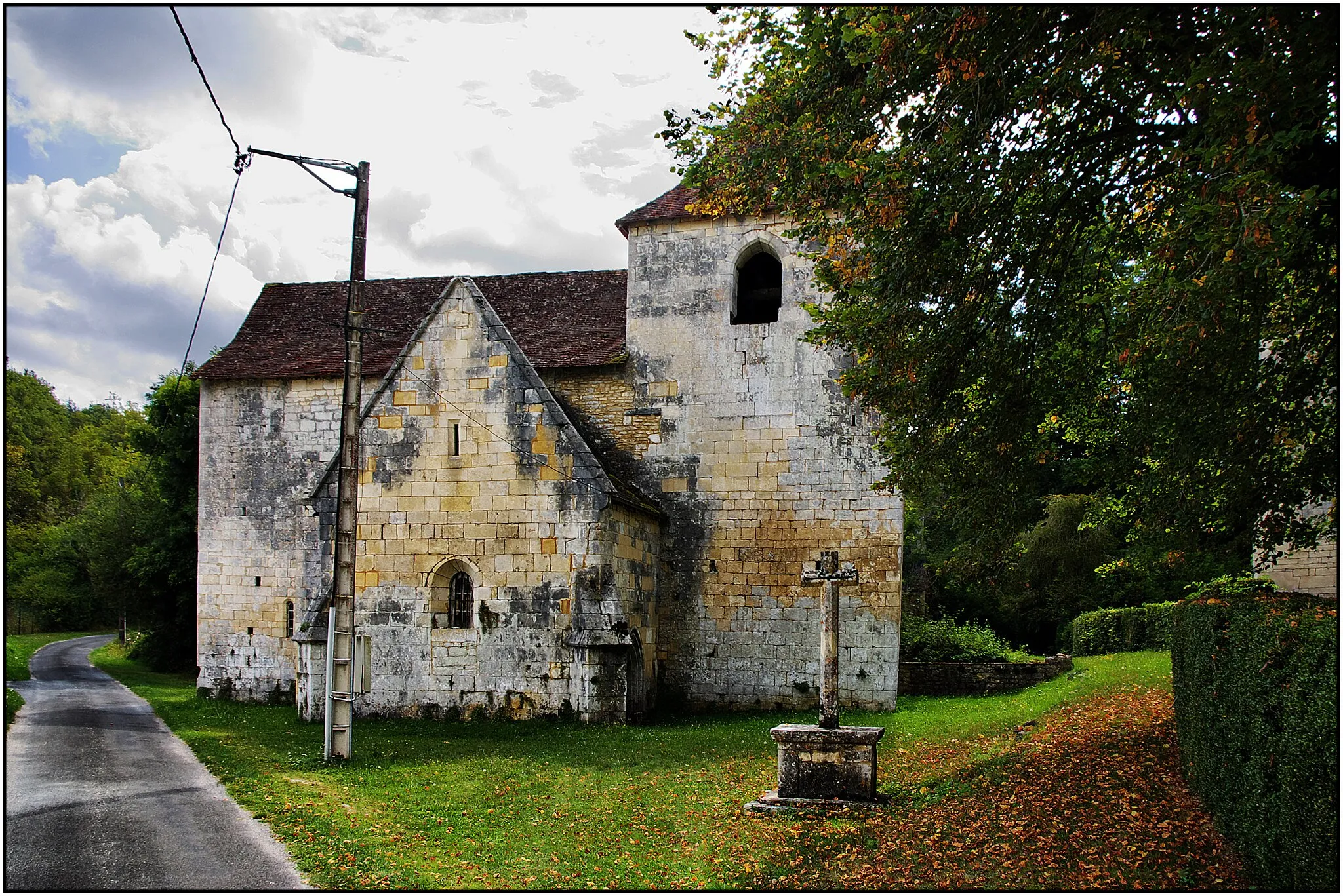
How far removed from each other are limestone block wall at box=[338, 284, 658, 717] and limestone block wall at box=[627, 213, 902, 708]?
8.60 ft

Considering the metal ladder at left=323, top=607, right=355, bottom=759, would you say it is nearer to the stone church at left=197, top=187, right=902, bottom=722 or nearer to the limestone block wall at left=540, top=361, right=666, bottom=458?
the stone church at left=197, top=187, right=902, bottom=722

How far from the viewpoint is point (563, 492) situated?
15086mm

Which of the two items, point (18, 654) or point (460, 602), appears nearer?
point (460, 602)

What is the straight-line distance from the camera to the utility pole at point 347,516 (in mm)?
11562

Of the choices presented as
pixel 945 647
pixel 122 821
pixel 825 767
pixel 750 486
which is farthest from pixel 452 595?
pixel 945 647

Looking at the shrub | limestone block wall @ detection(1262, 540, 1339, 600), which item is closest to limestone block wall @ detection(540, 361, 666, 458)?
the shrub

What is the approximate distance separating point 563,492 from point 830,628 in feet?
19.8

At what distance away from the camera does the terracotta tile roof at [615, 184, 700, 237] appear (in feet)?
60.8

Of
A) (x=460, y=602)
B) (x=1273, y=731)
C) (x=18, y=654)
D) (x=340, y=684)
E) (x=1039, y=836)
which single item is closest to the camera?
(x=1273, y=731)

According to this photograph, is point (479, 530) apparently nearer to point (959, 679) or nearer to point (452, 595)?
point (452, 595)

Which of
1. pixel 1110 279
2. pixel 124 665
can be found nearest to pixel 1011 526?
pixel 1110 279

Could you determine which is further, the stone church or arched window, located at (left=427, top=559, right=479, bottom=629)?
arched window, located at (left=427, top=559, right=479, bottom=629)

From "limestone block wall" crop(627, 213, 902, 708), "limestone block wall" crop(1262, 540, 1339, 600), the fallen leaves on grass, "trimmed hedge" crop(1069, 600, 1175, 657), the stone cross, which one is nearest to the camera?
the fallen leaves on grass

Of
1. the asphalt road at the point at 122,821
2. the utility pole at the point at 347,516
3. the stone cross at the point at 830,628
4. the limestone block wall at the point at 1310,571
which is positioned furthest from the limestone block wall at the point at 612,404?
the limestone block wall at the point at 1310,571
